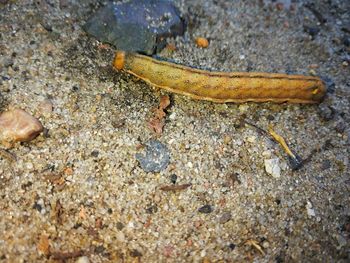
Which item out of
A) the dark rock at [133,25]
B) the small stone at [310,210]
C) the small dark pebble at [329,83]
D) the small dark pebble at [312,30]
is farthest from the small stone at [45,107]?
the small dark pebble at [312,30]

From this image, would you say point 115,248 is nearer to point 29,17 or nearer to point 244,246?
point 244,246

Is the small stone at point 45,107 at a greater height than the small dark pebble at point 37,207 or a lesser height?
greater

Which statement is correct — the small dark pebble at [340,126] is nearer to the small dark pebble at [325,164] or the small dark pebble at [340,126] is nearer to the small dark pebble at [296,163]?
the small dark pebble at [325,164]

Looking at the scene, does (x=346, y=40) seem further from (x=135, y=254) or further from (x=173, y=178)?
(x=135, y=254)

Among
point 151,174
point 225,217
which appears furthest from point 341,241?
point 151,174

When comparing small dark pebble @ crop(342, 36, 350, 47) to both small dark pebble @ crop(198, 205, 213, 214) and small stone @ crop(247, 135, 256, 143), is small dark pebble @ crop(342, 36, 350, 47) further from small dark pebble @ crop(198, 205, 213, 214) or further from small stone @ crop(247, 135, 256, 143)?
small dark pebble @ crop(198, 205, 213, 214)

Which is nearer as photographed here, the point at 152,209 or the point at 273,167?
the point at 152,209
